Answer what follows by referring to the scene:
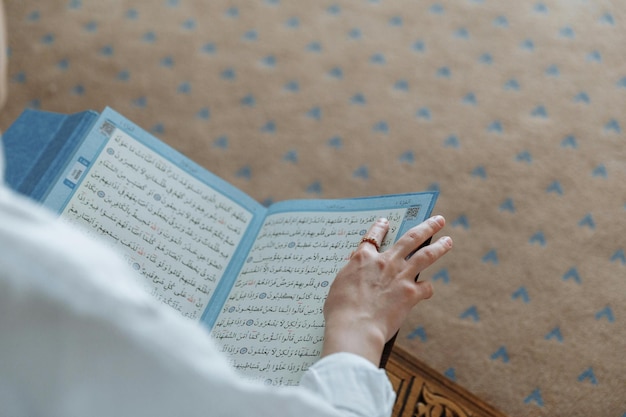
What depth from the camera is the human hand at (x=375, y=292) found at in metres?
0.79

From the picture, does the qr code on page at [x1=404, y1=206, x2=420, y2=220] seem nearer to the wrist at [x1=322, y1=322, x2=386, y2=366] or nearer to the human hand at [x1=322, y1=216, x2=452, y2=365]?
the human hand at [x1=322, y1=216, x2=452, y2=365]

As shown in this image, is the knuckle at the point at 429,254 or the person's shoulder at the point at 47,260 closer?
the person's shoulder at the point at 47,260

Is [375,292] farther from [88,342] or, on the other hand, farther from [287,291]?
[88,342]

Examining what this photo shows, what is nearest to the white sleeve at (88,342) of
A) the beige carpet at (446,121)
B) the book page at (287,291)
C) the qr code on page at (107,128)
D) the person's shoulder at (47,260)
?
the person's shoulder at (47,260)

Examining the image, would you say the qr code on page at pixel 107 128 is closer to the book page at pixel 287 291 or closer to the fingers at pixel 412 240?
the book page at pixel 287 291

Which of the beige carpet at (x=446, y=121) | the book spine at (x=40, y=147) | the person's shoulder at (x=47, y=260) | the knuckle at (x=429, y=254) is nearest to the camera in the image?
the person's shoulder at (x=47, y=260)

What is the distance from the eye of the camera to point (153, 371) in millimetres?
551

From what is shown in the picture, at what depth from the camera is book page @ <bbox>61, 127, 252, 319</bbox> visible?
3.18 ft

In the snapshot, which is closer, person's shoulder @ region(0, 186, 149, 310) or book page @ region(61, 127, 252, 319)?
person's shoulder @ region(0, 186, 149, 310)

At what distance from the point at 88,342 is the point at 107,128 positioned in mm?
541

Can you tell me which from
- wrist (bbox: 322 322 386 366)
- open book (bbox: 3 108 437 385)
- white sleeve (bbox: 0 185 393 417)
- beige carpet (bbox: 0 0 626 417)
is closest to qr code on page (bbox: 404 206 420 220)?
open book (bbox: 3 108 437 385)

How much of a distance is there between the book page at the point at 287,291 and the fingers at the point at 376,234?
0.01 m

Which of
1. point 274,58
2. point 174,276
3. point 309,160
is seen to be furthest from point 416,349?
point 274,58

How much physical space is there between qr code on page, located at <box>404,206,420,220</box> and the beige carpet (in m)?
0.53
